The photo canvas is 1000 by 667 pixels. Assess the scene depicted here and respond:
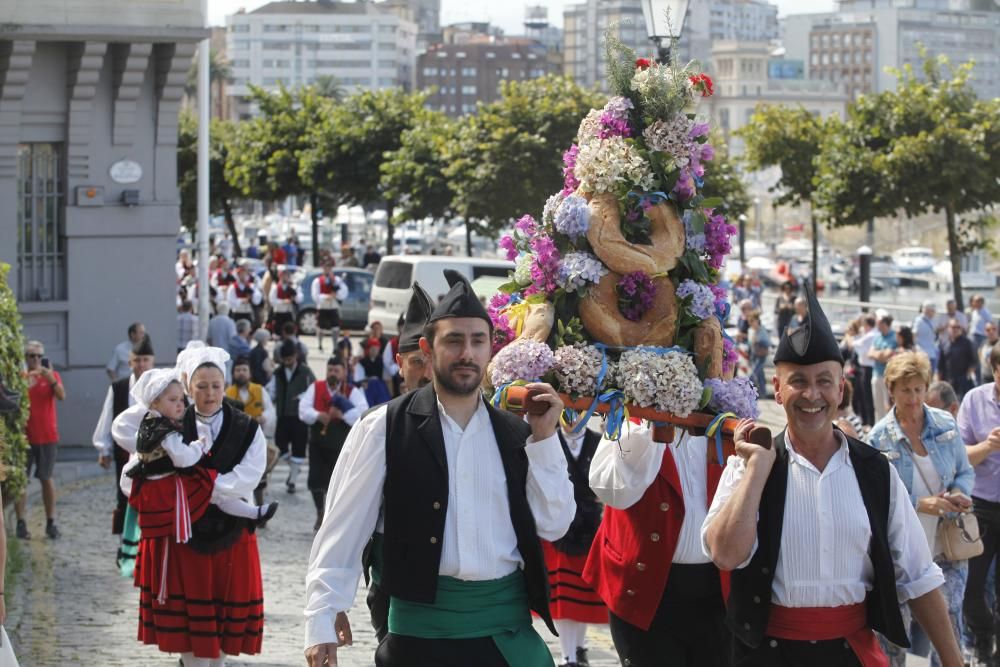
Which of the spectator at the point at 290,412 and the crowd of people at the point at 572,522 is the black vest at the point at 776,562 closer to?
the crowd of people at the point at 572,522

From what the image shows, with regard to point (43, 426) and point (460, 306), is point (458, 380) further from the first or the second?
point (43, 426)

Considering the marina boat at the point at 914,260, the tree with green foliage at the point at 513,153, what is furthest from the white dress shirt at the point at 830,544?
the marina boat at the point at 914,260

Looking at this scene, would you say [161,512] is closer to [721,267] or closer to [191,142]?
[721,267]

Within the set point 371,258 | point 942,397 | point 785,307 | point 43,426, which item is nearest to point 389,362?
point 43,426

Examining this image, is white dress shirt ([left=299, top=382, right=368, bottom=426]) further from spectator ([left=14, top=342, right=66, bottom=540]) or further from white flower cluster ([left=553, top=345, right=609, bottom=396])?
white flower cluster ([left=553, top=345, right=609, bottom=396])

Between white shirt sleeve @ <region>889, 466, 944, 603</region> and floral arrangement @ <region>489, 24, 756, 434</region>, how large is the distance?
98cm

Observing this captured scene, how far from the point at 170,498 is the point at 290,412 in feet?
25.8

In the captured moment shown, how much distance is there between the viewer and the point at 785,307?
27.6m

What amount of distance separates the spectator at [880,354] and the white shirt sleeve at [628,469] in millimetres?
13556

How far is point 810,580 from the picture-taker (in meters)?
5.89

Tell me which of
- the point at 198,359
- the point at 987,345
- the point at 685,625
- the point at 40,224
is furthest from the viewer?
the point at 987,345

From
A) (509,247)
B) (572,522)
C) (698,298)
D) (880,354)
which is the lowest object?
(880,354)

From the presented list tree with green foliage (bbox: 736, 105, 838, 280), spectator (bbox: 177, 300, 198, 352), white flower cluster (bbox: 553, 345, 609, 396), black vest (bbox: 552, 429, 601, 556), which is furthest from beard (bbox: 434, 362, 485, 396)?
tree with green foliage (bbox: 736, 105, 838, 280)

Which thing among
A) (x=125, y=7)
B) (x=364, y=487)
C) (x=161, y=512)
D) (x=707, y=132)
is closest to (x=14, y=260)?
(x=125, y=7)
